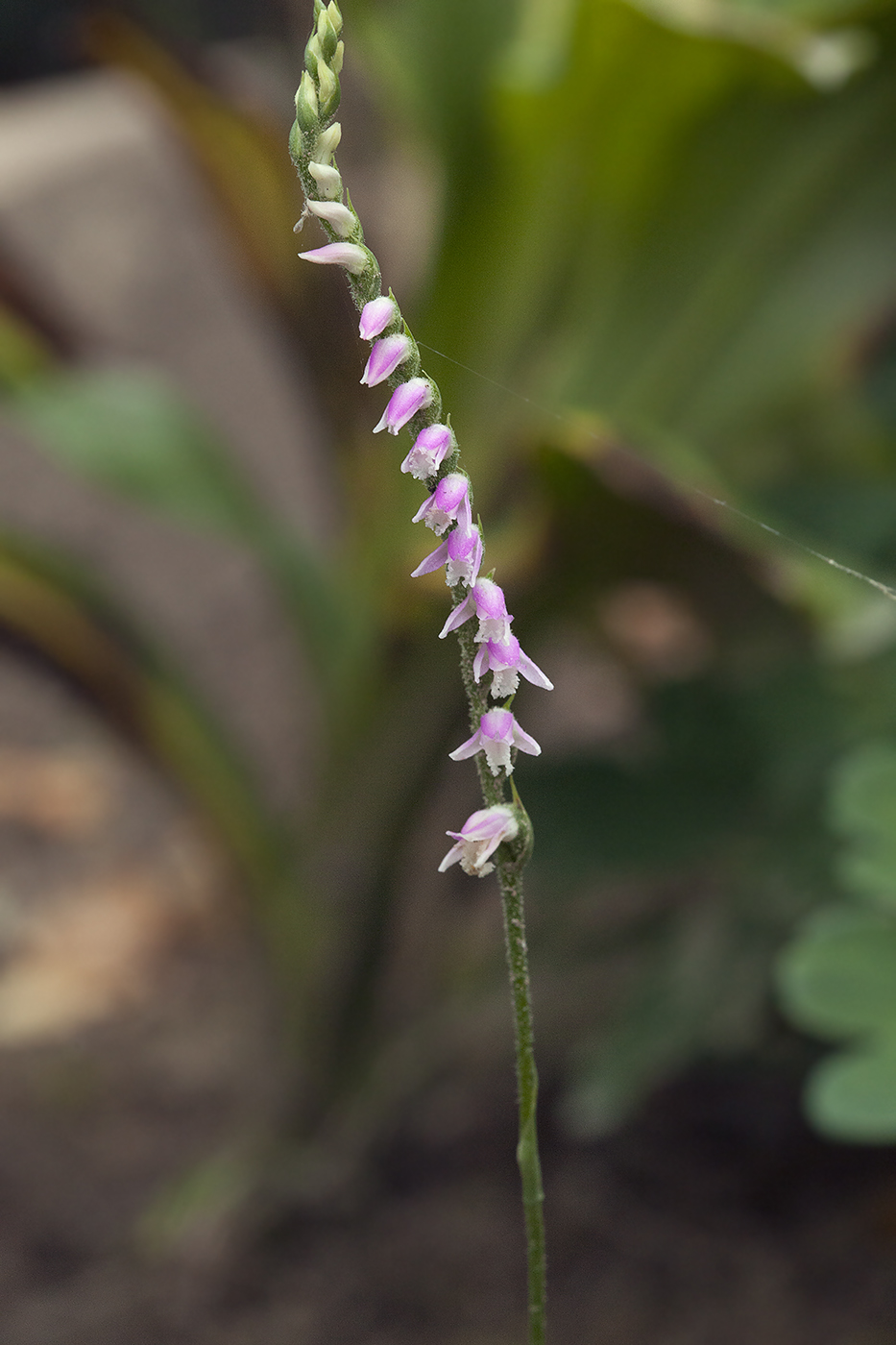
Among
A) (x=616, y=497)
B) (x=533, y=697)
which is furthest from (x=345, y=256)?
(x=533, y=697)

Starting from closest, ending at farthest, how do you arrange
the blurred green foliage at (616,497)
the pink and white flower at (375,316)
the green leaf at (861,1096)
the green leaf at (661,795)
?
the pink and white flower at (375,316) < the green leaf at (861,1096) < the blurred green foliage at (616,497) < the green leaf at (661,795)

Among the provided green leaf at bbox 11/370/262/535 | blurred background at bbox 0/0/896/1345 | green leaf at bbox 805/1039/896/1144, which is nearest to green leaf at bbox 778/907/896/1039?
green leaf at bbox 805/1039/896/1144

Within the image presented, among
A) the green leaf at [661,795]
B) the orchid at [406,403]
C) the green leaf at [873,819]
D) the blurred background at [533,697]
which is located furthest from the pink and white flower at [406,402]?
the green leaf at [661,795]

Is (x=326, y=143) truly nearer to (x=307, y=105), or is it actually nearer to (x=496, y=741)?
(x=307, y=105)

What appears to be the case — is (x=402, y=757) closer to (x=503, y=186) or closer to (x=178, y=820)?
(x=503, y=186)

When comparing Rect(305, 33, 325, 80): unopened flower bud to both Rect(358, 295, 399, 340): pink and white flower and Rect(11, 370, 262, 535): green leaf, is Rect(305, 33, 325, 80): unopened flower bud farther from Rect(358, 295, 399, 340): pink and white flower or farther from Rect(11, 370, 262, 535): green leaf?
Rect(11, 370, 262, 535): green leaf

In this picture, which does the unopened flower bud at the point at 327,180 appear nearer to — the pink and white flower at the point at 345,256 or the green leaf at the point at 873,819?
the pink and white flower at the point at 345,256

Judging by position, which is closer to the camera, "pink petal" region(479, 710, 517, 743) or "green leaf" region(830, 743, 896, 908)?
"pink petal" region(479, 710, 517, 743)
